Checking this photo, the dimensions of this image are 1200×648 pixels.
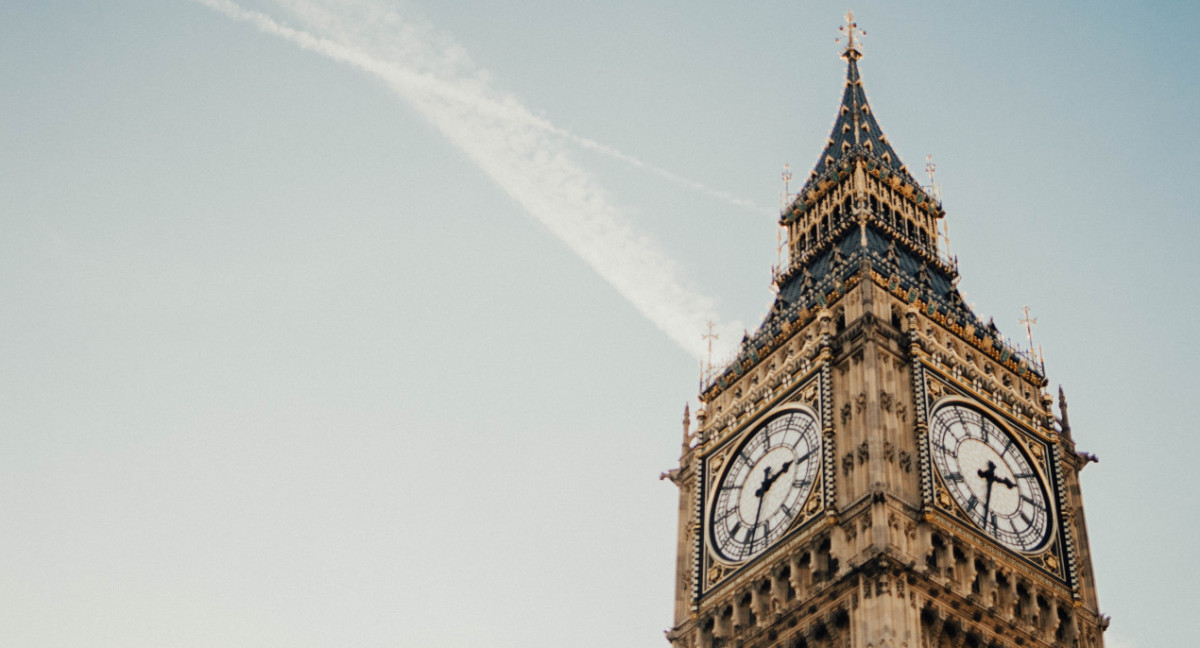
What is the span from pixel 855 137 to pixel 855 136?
0.14m

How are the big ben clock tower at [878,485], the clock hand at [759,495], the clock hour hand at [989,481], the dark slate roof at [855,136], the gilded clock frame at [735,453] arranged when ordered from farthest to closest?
the dark slate roof at [855,136]
the clock hand at [759,495]
the clock hour hand at [989,481]
the gilded clock frame at [735,453]
the big ben clock tower at [878,485]

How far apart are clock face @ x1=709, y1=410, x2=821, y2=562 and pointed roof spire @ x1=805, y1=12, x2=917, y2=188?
66.9ft

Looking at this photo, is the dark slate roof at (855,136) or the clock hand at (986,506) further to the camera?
the dark slate roof at (855,136)

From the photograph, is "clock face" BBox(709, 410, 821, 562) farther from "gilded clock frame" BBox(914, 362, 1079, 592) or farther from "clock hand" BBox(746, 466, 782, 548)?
"gilded clock frame" BBox(914, 362, 1079, 592)

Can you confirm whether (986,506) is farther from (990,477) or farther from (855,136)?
(855,136)

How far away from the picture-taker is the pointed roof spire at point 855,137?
7812 cm

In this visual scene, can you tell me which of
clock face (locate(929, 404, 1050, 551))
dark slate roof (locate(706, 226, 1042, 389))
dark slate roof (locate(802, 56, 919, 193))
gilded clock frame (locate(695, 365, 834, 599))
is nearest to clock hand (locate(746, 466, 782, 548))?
gilded clock frame (locate(695, 365, 834, 599))

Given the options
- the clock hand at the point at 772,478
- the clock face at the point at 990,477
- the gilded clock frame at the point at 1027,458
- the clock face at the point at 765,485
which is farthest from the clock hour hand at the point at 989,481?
the clock hand at the point at 772,478

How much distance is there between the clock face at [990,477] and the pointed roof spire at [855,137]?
20.1m

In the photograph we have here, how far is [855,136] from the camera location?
8038 centimetres

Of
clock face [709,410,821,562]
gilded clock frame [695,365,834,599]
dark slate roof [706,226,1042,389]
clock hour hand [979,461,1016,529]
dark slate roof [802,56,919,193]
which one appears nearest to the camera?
gilded clock frame [695,365,834,599]

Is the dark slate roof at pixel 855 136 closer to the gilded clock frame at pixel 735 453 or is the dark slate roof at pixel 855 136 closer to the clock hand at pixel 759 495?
the gilded clock frame at pixel 735 453

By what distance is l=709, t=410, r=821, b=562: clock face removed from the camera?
58062 mm

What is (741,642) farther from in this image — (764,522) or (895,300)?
(895,300)
